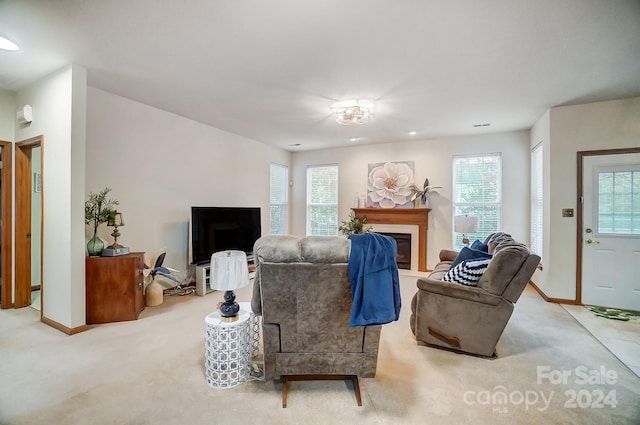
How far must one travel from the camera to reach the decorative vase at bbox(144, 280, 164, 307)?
3.70 m

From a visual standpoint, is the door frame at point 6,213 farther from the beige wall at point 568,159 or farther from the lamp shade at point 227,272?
the beige wall at point 568,159

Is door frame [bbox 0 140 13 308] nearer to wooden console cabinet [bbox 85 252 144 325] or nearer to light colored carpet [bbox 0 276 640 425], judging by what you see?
light colored carpet [bbox 0 276 640 425]

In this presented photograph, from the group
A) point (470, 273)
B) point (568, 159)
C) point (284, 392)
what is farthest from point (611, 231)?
point (284, 392)

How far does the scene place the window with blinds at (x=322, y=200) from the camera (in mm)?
6707

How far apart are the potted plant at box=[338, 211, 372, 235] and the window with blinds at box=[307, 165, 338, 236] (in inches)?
15.3

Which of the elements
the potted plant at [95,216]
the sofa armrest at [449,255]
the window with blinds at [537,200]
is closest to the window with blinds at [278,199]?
the potted plant at [95,216]

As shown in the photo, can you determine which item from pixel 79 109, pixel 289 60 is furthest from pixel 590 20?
pixel 79 109

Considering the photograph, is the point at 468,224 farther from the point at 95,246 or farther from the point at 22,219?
the point at 22,219

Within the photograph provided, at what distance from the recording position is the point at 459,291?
8.18 feet

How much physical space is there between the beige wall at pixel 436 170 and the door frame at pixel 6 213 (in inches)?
187

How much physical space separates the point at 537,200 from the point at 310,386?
4669 mm

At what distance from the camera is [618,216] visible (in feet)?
11.9

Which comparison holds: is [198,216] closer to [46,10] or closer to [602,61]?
[46,10]

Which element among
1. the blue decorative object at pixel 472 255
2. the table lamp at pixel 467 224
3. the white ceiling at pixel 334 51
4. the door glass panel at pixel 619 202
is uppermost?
the white ceiling at pixel 334 51
